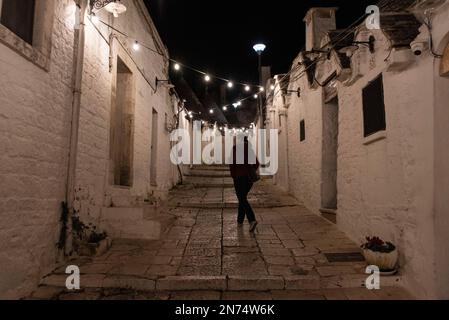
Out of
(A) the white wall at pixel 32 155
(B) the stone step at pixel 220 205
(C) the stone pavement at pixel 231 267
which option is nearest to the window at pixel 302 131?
(B) the stone step at pixel 220 205

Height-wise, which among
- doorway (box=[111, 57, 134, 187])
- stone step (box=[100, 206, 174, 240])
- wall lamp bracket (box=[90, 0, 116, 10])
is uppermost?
wall lamp bracket (box=[90, 0, 116, 10])

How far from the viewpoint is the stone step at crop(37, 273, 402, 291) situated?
4.10 meters

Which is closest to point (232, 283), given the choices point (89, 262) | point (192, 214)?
point (89, 262)

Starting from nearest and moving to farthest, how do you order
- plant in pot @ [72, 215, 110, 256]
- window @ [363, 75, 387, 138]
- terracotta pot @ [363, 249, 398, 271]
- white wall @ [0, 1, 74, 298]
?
white wall @ [0, 1, 74, 298]
terracotta pot @ [363, 249, 398, 271]
plant in pot @ [72, 215, 110, 256]
window @ [363, 75, 387, 138]

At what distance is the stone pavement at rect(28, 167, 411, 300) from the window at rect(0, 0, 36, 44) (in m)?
2.92

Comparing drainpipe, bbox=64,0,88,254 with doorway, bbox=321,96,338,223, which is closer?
drainpipe, bbox=64,0,88,254

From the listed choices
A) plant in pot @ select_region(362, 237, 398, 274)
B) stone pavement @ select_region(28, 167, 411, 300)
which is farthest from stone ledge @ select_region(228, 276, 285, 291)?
plant in pot @ select_region(362, 237, 398, 274)

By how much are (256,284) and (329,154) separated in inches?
175

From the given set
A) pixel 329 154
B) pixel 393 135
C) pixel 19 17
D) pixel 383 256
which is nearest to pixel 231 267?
pixel 383 256

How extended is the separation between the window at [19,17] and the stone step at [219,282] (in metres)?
2.92

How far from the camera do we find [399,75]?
4395 millimetres

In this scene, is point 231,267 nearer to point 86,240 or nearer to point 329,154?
point 86,240

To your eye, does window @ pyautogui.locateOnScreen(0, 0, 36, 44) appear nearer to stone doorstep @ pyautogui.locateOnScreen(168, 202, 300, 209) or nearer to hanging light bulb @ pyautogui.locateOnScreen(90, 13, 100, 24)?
hanging light bulb @ pyautogui.locateOnScreen(90, 13, 100, 24)

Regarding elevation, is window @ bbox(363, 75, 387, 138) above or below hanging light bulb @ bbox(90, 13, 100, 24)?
below
